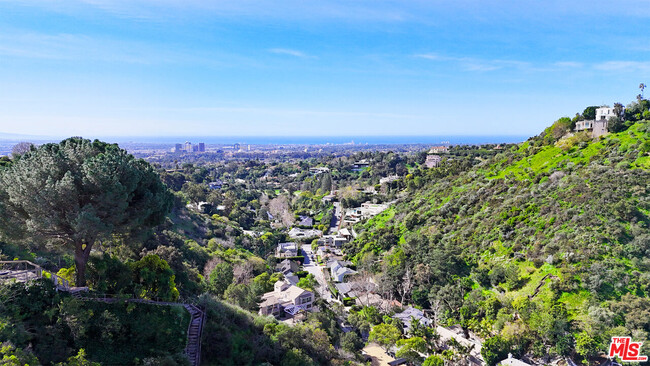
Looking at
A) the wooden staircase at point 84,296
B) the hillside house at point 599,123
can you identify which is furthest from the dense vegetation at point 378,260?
the hillside house at point 599,123

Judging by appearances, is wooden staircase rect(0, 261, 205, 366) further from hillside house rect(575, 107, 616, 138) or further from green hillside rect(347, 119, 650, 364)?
hillside house rect(575, 107, 616, 138)

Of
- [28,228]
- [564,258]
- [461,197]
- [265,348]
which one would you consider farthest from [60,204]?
[461,197]

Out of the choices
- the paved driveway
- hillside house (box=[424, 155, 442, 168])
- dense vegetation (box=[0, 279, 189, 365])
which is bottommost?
the paved driveway

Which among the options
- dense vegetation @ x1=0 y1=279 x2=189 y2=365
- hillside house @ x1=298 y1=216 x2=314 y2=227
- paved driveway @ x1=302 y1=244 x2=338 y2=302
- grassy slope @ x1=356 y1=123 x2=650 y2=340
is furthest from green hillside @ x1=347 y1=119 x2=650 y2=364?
dense vegetation @ x1=0 y1=279 x2=189 y2=365

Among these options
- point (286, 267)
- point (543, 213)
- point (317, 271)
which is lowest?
point (317, 271)

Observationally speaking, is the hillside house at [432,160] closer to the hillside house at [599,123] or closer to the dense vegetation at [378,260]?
the dense vegetation at [378,260]

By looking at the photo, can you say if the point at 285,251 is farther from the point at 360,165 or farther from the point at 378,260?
the point at 360,165

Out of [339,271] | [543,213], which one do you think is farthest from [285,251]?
[543,213]
